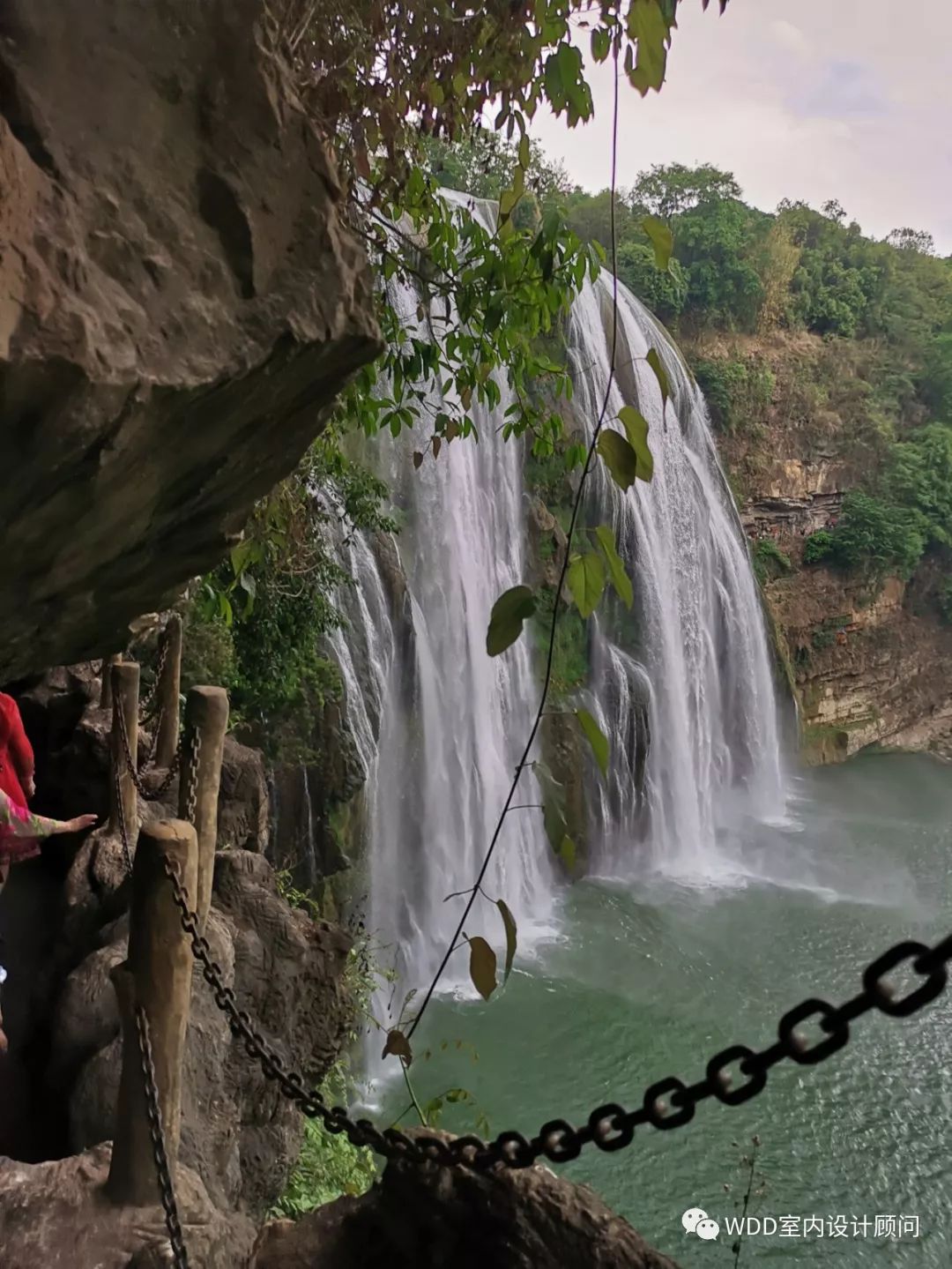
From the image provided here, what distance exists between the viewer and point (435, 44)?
8.66ft

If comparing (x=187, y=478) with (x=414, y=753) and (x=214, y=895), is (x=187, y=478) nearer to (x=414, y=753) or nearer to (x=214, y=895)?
(x=214, y=895)

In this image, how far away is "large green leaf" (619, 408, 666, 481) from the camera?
3.85 feet

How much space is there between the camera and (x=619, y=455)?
3.90 feet

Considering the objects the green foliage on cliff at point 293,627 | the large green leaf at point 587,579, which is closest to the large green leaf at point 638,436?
the large green leaf at point 587,579

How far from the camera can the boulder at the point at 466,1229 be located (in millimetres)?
1771

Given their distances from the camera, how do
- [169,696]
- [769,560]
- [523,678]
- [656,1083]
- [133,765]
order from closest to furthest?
1. [656,1083]
2. [133,765]
3. [169,696]
4. [523,678]
5. [769,560]

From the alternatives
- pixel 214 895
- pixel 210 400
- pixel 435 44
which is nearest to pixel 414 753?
pixel 214 895

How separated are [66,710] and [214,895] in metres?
2.45

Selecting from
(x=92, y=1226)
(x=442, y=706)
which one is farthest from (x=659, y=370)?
(x=442, y=706)

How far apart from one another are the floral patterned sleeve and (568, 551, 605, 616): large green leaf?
2.29m

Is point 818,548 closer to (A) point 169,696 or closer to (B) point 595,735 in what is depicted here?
(A) point 169,696

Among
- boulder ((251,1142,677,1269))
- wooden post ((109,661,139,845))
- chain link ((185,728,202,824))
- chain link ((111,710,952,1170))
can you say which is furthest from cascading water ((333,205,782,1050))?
chain link ((111,710,952,1170))

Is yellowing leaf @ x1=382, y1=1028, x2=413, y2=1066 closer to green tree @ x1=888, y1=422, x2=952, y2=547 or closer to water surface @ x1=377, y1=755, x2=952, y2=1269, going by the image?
water surface @ x1=377, y1=755, x2=952, y2=1269

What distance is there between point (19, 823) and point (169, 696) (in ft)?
6.95
